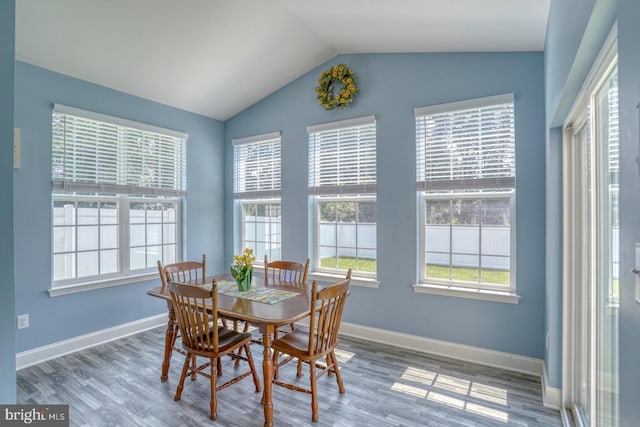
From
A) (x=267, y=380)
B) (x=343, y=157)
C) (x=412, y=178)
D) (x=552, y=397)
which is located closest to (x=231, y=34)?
(x=343, y=157)

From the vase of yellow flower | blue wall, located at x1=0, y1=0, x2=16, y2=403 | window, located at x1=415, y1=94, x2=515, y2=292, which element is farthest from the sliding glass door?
blue wall, located at x1=0, y1=0, x2=16, y2=403

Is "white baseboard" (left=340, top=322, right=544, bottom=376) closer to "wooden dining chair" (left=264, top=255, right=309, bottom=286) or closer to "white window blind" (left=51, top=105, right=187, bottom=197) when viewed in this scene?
"wooden dining chair" (left=264, top=255, right=309, bottom=286)

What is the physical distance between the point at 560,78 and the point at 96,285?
428 centimetres

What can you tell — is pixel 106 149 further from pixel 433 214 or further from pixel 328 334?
pixel 433 214

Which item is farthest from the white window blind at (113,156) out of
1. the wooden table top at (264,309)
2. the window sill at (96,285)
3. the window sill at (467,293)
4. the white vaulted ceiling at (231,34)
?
the window sill at (467,293)

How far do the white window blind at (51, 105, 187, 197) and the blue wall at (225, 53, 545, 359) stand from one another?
4.49 ft

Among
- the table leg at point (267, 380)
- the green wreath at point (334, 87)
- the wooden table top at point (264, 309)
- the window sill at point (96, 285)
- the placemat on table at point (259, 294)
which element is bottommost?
the table leg at point (267, 380)

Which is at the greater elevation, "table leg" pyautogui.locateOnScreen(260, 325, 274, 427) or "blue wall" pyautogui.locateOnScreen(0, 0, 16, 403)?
"blue wall" pyautogui.locateOnScreen(0, 0, 16, 403)

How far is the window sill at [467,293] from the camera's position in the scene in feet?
9.41

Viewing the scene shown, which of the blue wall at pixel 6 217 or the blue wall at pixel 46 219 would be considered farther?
the blue wall at pixel 46 219

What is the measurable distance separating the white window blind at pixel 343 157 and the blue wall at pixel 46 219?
1.90 meters

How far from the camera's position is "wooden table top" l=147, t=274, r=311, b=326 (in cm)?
206

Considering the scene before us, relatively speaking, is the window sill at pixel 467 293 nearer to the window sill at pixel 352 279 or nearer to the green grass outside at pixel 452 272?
the green grass outside at pixel 452 272

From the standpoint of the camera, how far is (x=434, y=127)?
323cm
